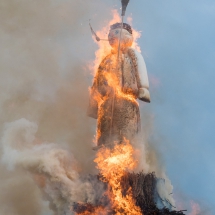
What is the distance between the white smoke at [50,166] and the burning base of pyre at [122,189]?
496mm

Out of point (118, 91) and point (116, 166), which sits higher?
point (118, 91)

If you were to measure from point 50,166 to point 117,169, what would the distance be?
260 centimetres

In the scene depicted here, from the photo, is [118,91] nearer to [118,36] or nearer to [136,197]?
[118,36]

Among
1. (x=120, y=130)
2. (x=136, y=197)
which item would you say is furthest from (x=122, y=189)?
(x=120, y=130)

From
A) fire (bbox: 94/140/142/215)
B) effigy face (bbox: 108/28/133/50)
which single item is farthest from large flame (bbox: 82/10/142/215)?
effigy face (bbox: 108/28/133/50)

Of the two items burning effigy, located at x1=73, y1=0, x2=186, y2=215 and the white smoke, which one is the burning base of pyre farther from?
the white smoke

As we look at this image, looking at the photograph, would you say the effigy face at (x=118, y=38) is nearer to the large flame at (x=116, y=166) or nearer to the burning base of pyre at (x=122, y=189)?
the large flame at (x=116, y=166)

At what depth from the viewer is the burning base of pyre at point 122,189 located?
37.6 feet

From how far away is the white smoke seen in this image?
12219 mm

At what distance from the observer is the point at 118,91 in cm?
1455

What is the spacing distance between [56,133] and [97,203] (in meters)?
7.06

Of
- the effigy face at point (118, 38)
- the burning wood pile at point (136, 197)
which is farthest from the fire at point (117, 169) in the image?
the effigy face at point (118, 38)

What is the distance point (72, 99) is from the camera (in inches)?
747

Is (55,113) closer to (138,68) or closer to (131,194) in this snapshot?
(138,68)
